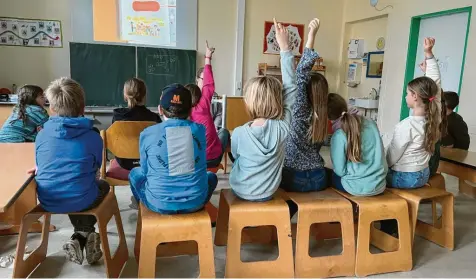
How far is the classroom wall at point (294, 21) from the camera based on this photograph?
6.16 metres

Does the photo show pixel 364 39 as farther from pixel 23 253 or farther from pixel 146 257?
pixel 23 253

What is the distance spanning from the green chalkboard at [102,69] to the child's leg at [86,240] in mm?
3663

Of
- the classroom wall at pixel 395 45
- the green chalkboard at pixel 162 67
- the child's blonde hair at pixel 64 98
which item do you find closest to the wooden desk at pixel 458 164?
the classroom wall at pixel 395 45

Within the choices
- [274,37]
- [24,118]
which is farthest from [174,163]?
[274,37]

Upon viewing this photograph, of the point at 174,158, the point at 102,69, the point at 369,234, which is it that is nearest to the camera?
the point at 174,158

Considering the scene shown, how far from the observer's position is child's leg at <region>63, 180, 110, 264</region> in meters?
2.00

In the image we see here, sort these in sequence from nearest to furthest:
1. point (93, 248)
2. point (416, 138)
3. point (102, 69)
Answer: point (93, 248) → point (416, 138) → point (102, 69)

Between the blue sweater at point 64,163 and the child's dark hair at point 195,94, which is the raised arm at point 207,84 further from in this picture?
the blue sweater at point 64,163

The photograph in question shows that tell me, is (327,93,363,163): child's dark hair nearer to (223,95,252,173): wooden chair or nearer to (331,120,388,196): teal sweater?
(331,120,388,196): teal sweater

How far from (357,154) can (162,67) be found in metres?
4.20

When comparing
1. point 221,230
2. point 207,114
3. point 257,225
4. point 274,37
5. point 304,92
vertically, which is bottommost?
point 221,230

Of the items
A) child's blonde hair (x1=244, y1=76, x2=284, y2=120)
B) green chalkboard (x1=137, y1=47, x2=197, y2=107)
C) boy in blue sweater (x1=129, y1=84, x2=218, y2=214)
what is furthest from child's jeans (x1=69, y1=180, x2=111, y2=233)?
green chalkboard (x1=137, y1=47, x2=197, y2=107)

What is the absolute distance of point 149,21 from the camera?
221 inches

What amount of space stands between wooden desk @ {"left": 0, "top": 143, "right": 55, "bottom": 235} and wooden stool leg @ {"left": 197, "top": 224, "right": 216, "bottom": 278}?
84cm
